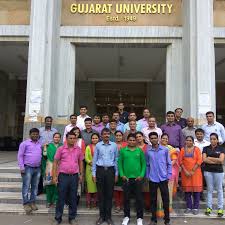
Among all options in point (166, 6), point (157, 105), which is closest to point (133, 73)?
point (157, 105)

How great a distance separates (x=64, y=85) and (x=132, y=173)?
5092 millimetres

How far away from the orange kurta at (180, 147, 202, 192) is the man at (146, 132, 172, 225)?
727mm

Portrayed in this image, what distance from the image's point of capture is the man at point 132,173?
6781mm

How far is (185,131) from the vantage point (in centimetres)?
809

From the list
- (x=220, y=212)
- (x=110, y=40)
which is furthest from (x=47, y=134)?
(x=110, y=40)

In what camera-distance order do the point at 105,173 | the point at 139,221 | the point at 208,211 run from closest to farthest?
the point at 139,221
the point at 105,173
the point at 208,211

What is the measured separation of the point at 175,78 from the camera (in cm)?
1116

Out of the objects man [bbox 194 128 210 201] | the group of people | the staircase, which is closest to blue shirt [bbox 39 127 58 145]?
the group of people

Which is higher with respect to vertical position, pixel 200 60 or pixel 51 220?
pixel 200 60

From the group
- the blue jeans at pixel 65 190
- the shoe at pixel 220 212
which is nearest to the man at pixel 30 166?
the blue jeans at pixel 65 190

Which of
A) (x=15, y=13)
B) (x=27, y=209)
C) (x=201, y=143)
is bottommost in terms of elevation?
(x=27, y=209)

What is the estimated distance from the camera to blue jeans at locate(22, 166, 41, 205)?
7.39 meters

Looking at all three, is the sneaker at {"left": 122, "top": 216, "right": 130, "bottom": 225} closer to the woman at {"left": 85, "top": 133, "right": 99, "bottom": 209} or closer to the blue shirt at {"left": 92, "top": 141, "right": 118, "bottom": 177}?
the blue shirt at {"left": 92, "top": 141, "right": 118, "bottom": 177}

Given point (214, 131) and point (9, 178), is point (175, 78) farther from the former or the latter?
point (9, 178)
